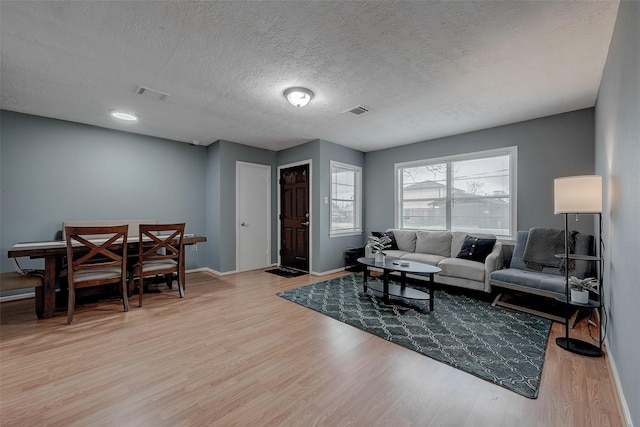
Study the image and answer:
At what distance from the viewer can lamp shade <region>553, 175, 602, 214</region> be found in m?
2.20

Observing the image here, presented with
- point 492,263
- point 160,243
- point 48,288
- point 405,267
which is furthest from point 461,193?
point 48,288

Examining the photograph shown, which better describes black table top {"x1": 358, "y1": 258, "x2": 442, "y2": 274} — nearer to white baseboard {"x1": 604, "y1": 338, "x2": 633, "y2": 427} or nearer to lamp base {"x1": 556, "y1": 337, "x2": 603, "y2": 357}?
lamp base {"x1": 556, "y1": 337, "x2": 603, "y2": 357}

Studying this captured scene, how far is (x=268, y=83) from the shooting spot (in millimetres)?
2779

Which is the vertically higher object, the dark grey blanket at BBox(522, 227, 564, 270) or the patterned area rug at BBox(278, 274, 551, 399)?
the dark grey blanket at BBox(522, 227, 564, 270)

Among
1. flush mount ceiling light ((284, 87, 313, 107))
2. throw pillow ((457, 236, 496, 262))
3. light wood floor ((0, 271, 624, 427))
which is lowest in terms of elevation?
light wood floor ((0, 271, 624, 427))

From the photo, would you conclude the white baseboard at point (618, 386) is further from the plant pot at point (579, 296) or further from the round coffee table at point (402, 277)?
the round coffee table at point (402, 277)

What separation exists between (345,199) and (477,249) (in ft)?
8.15

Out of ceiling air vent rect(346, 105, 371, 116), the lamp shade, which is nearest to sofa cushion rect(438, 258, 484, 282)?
the lamp shade

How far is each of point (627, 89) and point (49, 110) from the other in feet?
18.4

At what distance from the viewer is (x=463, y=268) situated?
12.0 ft

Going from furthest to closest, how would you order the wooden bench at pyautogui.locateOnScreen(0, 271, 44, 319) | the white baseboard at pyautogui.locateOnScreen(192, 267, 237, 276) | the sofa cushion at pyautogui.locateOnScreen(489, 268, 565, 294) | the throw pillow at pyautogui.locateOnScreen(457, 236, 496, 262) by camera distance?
the white baseboard at pyautogui.locateOnScreen(192, 267, 237, 276) < the throw pillow at pyautogui.locateOnScreen(457, 236, 496, 262) < the sofa cushion at pyautogui.locateOnScreen(489, 268, 565, 294) < the wooden bench at pyautogui.locateOnScreen(0, 271, 44, 319)

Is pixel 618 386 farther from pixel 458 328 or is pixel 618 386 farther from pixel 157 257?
pixel 157 257

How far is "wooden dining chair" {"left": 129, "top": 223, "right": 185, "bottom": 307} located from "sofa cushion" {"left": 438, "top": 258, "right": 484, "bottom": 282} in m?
3.61

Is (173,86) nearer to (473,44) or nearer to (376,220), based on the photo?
(473,44)
